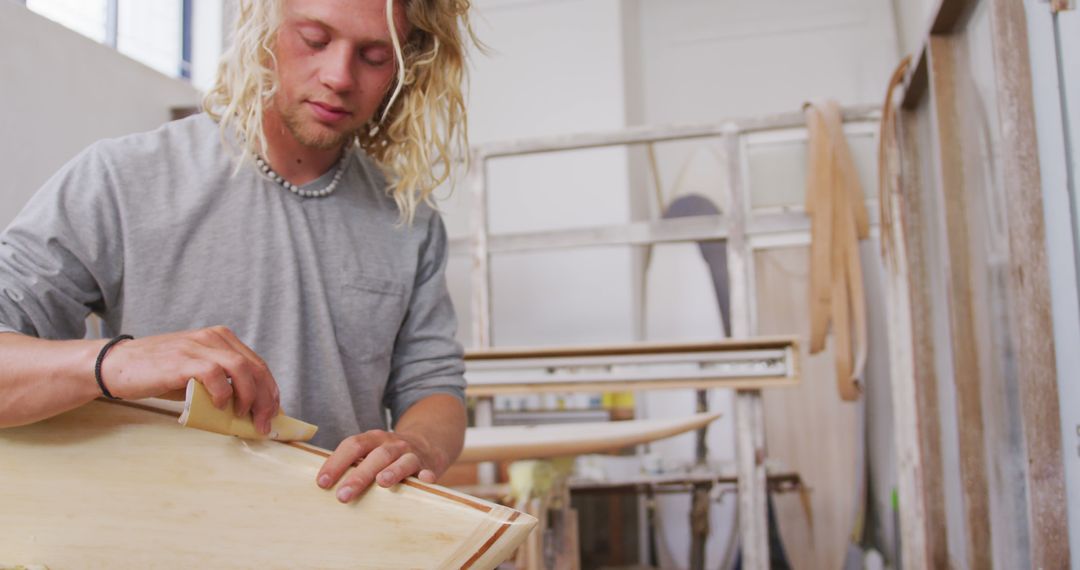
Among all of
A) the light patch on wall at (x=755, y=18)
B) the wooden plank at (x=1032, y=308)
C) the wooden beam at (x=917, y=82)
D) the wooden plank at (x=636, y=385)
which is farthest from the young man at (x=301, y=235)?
the light patch on wall at (x=755, y=18)

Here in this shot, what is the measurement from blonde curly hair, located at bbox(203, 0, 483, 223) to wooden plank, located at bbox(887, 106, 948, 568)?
1.73 meters

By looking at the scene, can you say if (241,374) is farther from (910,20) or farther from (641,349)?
→ (910,20)

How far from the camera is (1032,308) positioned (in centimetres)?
136

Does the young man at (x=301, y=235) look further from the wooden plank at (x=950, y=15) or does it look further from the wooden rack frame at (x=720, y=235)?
the wooden rack frame at (x=720, y=235)

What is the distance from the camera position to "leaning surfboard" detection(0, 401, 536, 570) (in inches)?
32.4

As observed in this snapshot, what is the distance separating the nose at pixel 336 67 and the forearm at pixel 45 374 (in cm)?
45

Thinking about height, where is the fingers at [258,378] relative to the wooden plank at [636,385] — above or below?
above

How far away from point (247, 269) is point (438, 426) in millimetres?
324

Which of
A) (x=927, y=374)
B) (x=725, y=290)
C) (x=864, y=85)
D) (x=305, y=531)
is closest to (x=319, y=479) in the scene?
(x=305, y=531)

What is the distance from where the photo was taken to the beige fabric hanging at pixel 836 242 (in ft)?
9.68

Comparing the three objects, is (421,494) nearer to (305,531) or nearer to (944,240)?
(305,531)

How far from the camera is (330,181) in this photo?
1.20 m

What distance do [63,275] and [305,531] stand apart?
40 cm

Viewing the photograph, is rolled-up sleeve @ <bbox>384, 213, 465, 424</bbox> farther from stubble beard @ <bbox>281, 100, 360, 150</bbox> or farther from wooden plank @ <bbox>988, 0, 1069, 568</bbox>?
wooden plank @ <bbox>988, 0, 1069, 568</bbox>
